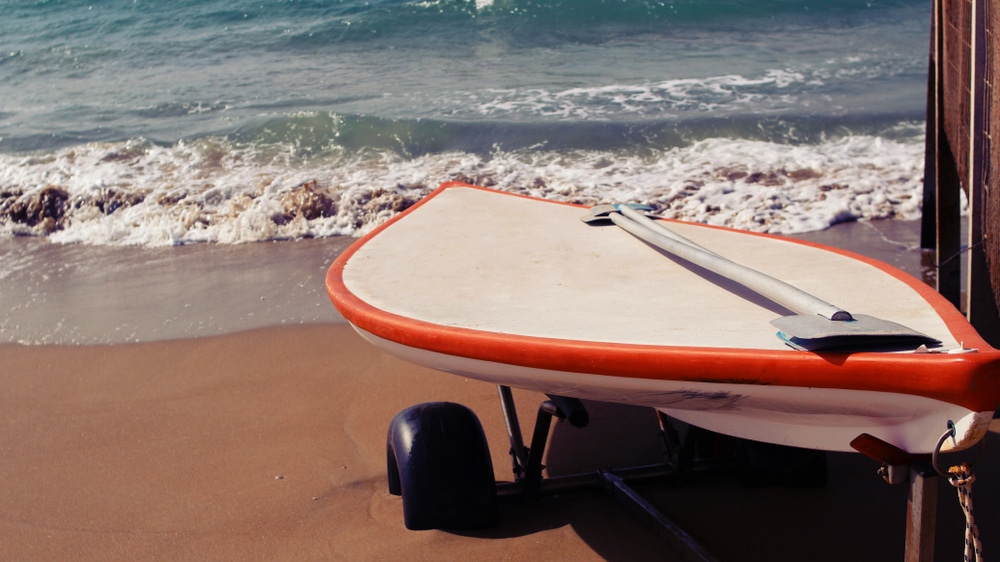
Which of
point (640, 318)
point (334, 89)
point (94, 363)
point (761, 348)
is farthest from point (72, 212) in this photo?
point (761, 348)

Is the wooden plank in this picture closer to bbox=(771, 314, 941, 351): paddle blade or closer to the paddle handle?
the paddle handle

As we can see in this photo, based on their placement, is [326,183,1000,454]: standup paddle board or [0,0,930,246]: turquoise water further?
[0,0,930,246]: turquoise water

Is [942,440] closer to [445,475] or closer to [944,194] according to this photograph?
[445,475]

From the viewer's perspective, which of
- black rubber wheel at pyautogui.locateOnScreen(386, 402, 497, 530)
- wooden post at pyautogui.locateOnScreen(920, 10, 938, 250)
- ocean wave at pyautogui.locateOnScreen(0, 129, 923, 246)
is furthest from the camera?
ocean wave at pyautogui.locateOnScreen(0, 129, 923, 246)

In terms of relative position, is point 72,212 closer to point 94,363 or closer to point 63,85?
point 94,363

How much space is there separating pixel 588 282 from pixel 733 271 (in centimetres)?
53

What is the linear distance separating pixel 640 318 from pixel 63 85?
1291 cm

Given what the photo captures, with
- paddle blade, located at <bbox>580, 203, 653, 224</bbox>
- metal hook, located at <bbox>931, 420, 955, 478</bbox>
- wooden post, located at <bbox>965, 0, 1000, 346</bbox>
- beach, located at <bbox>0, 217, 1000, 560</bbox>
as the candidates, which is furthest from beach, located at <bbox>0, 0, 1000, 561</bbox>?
metal hook, located at <bbox>931, 420, 955, 478</bbox>

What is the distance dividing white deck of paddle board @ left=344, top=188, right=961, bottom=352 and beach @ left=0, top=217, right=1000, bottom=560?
0.78 metres

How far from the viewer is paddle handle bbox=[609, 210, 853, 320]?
2.42 meters

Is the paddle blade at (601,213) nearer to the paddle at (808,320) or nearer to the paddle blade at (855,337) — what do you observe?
the paddle at (808,320)

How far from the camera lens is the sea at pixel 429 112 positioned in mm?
7461

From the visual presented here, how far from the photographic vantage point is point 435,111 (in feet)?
35.4

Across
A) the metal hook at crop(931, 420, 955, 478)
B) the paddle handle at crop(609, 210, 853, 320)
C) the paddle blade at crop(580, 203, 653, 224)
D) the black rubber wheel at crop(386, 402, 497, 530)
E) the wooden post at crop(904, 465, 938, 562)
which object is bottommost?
the black rubber wheel at crop(386, 402, 497, 530)
